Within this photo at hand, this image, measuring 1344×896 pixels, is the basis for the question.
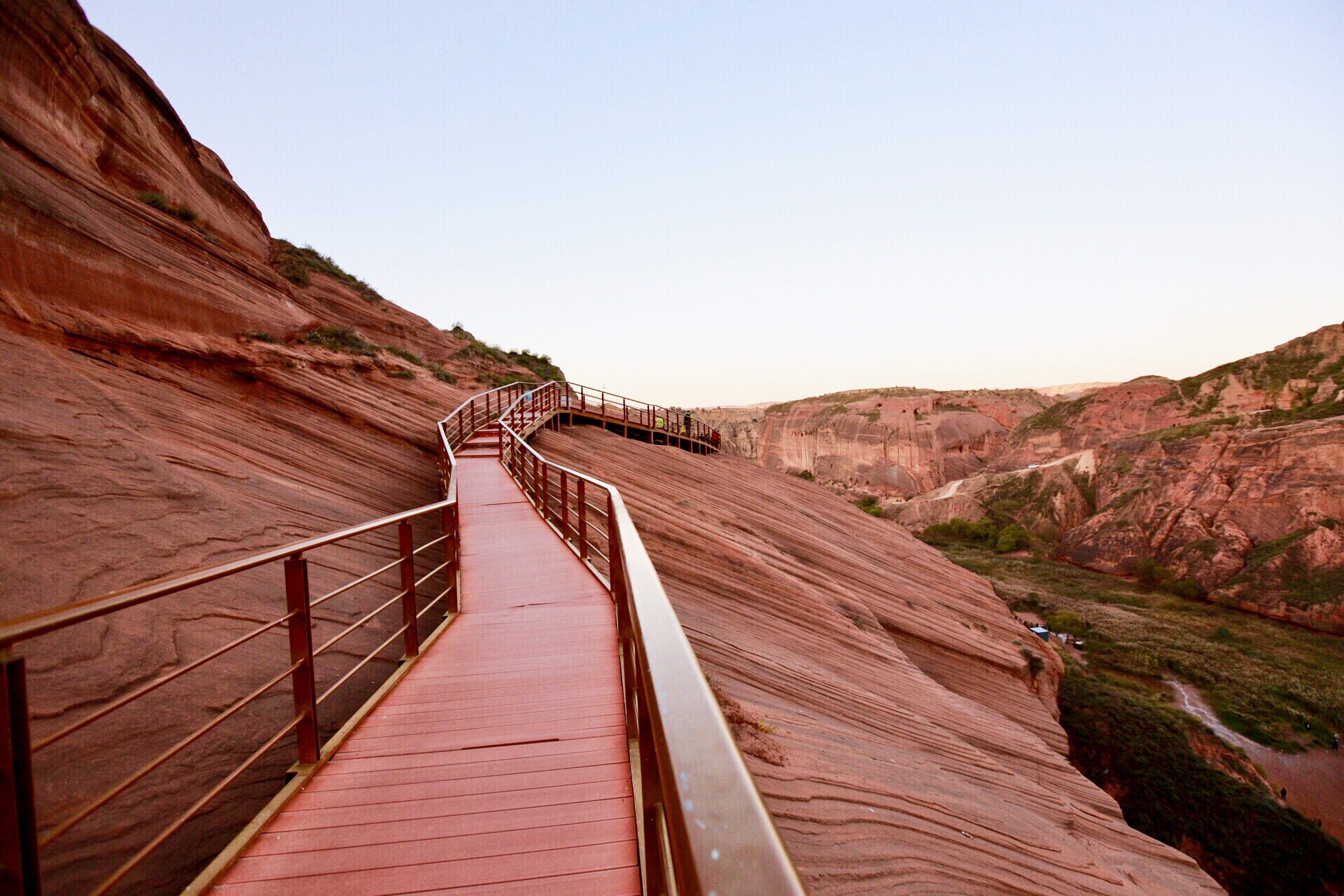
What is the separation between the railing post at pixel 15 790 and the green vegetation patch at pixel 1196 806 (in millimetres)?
17253

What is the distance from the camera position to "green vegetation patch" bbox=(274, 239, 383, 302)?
1866 centimetres

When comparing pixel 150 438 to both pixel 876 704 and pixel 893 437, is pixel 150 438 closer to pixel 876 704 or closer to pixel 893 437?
pixel 876 704

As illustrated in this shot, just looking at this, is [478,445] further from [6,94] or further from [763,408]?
[763,408]

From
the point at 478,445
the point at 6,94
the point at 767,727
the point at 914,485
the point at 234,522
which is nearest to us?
the point at 767,727

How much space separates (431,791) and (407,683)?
110 cm

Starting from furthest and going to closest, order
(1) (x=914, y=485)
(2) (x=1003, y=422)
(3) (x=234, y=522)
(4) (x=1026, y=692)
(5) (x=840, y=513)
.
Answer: (2) (x=1003, y=422) < (1) (x=914, y=485) < (5) (x=840, y=513) < (4) (x=1026, y=692) < (3) (x=234, y=522)

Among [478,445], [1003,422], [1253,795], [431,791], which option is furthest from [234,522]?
[1003,422]

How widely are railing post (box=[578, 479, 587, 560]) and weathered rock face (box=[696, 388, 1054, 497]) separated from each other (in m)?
52.0

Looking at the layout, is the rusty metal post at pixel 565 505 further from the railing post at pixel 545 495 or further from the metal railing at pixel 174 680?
the metal railing at pixel 174 680

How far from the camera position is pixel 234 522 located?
554 cm

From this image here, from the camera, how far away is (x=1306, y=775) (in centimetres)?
1728

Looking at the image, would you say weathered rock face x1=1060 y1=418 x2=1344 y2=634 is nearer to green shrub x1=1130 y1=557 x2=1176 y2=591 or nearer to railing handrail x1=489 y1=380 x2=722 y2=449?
green shrub x1=1130 y1=557 x2=1176 y2=591

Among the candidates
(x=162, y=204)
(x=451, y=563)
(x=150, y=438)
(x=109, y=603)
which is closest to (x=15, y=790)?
(x=109, y=603)

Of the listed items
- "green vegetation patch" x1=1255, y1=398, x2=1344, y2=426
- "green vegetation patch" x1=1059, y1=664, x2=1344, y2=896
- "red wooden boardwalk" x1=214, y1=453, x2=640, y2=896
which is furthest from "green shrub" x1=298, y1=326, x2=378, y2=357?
"green vegetation patch" x1=1255, y1=398, x2=1344, y2=426
